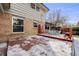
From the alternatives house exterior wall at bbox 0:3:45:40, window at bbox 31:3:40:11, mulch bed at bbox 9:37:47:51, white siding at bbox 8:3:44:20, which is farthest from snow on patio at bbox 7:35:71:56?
window at bbox 31:3:40:11

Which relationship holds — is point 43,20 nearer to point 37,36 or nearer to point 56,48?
point 37,36

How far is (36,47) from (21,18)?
0.67m

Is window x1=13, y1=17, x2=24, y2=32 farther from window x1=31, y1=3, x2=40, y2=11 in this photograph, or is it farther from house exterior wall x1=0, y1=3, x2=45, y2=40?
window x1=31, y1=3, x2=40, y2=11

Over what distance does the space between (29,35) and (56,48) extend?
2.01 feet

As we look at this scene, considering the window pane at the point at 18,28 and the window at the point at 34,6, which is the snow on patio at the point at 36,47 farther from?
the window at the point at 34,6

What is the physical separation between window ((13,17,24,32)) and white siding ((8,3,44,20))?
0.35 feet

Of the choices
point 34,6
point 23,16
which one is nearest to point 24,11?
point 23,16

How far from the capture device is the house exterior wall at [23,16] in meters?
2.81

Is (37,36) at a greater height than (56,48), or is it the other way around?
(37,36)

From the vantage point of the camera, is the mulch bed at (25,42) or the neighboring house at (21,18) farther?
the mulch bed at (25,42)

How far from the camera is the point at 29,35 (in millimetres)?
2982

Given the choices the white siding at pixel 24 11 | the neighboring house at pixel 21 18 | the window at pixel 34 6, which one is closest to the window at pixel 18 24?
the neighboring house at pixel 21 18

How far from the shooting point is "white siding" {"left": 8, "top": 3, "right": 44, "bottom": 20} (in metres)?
2.83

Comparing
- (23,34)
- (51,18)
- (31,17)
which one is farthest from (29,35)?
(51,18)
